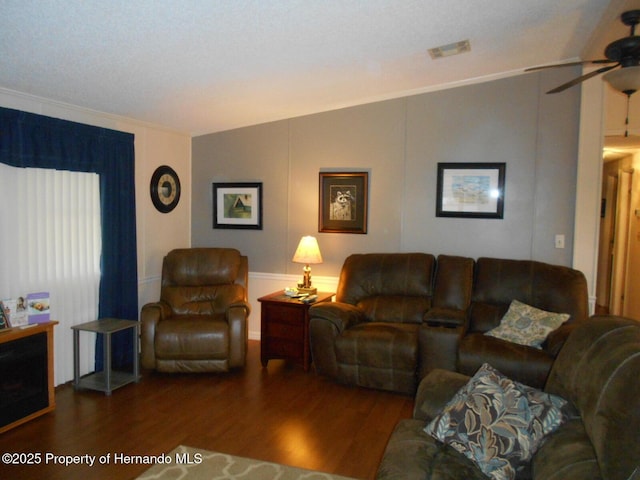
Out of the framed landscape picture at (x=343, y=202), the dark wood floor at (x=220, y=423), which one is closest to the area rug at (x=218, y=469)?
the dark wood floor at (x=220, y=423)

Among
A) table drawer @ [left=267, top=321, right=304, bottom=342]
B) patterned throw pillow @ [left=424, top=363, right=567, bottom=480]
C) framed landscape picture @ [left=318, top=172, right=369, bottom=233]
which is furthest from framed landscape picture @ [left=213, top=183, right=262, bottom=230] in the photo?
patterned throw pillow @ [left=424, top=363, right=567, bottom=480]

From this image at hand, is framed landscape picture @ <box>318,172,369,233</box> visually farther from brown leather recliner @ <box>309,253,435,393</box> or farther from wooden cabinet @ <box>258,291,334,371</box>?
wooden cabinet @ <box>258,291,334,371</box>

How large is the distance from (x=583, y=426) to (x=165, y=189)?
167 inches

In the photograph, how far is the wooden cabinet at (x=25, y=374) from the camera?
9.71 feet

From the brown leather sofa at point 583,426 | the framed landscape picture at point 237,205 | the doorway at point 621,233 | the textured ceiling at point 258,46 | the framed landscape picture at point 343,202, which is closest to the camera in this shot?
the brown leather sofa at point 583,426

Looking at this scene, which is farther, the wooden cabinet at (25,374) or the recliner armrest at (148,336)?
the recliner armrest at (148,336)

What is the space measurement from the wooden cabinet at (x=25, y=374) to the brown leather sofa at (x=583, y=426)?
98.5 inches

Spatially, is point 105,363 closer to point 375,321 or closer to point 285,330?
point 285,330

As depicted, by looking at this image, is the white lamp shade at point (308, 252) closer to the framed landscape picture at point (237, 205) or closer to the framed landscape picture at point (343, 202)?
the framed landscape picture at point (343, 202)

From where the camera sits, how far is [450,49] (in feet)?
10.9

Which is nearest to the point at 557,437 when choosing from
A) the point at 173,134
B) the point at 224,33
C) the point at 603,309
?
the point at 224,33

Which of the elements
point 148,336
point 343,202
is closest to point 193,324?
point 148,336

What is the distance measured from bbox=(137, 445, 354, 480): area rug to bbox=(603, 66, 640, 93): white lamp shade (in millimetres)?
2613

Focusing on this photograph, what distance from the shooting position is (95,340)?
13.2ft
